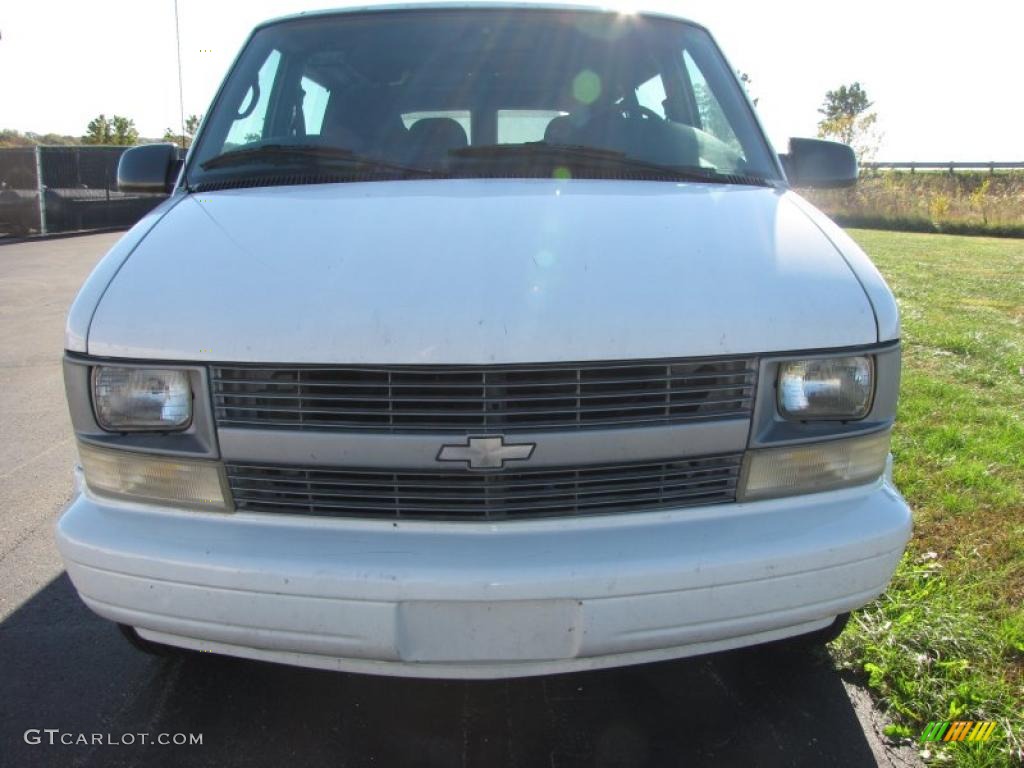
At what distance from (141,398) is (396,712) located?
1.18 metres

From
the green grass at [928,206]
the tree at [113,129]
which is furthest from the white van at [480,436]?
the tree at [113,129]

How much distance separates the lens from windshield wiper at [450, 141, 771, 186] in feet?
8.96

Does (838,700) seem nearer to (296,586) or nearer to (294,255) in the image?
(296,586)

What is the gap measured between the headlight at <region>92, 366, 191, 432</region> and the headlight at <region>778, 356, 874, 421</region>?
1463 mm

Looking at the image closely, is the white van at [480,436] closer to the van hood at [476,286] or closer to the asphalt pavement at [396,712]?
the van hood at [476,286]

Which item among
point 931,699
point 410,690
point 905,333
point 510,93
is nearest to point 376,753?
point 410,690

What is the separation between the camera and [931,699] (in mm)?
2504

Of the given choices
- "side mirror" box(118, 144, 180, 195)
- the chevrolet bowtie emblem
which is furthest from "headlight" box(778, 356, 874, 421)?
"side mirror" box(118, 144, 180, 195)

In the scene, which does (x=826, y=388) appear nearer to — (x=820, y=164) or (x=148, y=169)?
(x=820, y=164)

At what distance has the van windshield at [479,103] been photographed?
2.75 m

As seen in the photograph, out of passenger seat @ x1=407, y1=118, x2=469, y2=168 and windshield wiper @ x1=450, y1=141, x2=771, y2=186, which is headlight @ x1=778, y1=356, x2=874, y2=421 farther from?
passenger seat @ x1=407, y1=118, x2=469, y2=168

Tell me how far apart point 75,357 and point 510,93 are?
1.71 metres

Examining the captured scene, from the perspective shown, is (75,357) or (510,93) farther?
(510,93)

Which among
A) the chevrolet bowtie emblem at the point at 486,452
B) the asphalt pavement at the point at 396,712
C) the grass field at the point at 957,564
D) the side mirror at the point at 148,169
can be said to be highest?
the side mirror at the point at 148,169
